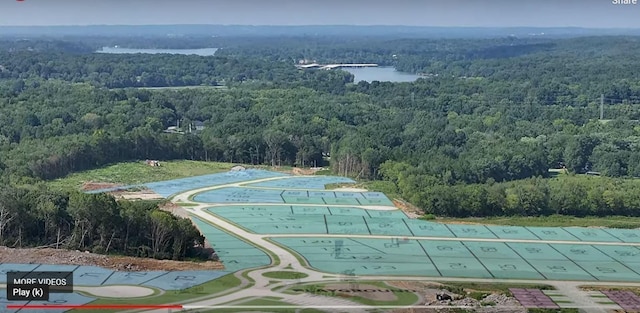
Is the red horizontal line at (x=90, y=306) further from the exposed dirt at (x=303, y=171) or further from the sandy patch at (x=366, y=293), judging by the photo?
the exposed dirt at (x=303, y=171)

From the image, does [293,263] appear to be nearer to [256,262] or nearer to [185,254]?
[256,262]

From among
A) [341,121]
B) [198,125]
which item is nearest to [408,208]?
[341,121]

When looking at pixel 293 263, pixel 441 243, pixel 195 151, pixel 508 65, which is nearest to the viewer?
pixel 293 263

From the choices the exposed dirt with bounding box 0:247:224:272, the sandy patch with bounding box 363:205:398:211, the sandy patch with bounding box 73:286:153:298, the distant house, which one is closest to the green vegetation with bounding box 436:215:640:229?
the sandy patch with bounding box 363:205:398:211

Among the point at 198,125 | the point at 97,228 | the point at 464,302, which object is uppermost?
the point at 97,228

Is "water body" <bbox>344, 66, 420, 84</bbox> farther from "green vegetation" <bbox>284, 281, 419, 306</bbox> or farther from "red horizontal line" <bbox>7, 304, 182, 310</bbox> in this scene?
"red horizontal line" <bbox>7, 304, 182, 310</bbox>

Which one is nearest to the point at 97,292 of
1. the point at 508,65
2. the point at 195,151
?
the point at 195,151

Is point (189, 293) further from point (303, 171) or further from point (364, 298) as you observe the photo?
point (303, 171)
